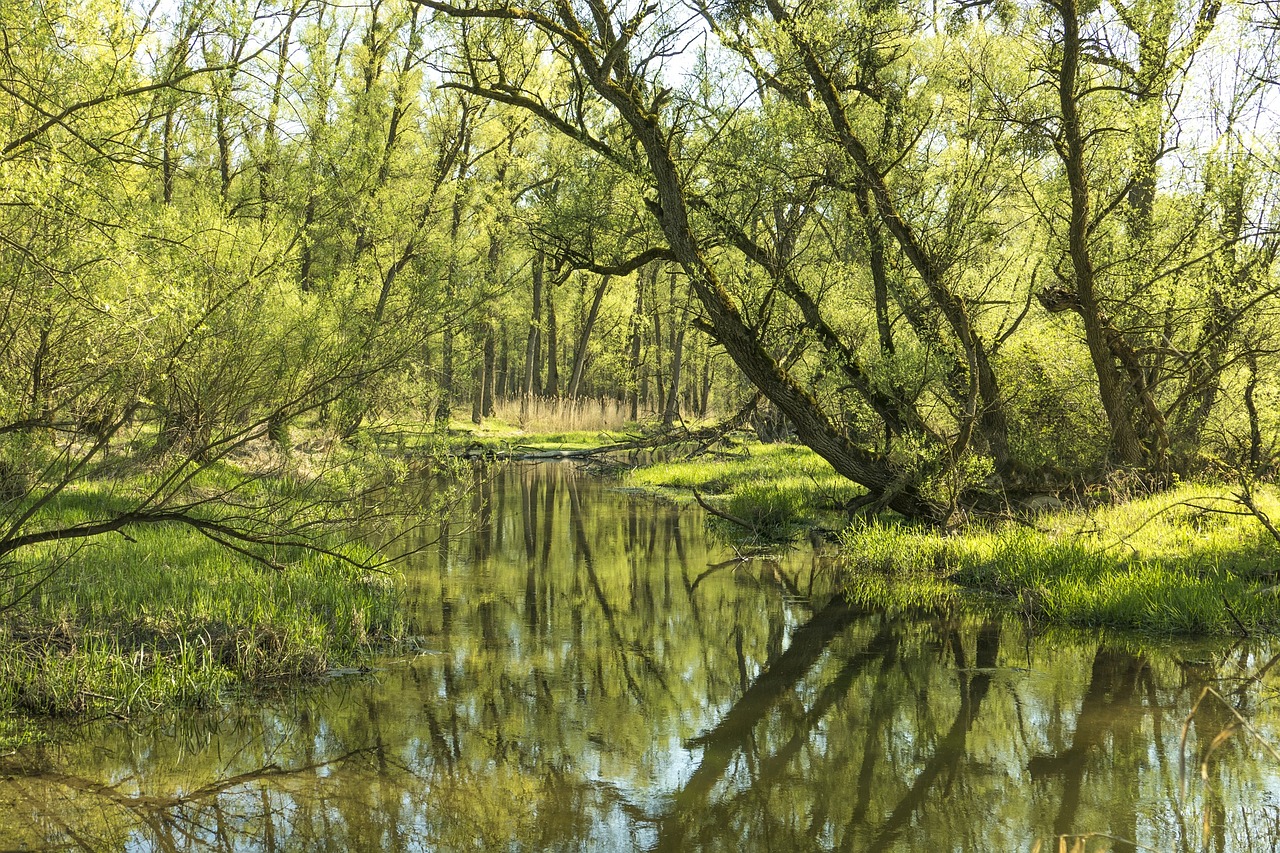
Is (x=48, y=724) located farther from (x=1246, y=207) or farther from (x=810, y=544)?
(x=1246, y=207)

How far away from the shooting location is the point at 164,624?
6984mm

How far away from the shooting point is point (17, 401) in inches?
246

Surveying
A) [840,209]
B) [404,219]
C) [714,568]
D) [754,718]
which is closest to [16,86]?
[754,718]

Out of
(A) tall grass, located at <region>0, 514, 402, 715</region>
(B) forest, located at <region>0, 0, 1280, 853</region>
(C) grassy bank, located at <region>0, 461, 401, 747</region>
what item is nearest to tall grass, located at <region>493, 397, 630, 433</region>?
(B) forest, located at <region>0, 0, 1280, 853</region>

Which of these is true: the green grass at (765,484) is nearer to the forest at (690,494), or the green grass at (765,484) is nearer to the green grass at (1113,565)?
the forest at (690,494)

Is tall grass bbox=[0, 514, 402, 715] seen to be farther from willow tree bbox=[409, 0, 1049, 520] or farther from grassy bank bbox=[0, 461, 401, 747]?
willow tree bbox=[409, 0, 1049, 520]

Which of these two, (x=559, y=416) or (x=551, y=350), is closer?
(x=559, y=416)

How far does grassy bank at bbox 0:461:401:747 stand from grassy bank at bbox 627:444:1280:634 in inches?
204

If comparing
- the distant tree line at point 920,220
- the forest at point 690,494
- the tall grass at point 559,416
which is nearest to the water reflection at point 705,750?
the forest at point 690,494

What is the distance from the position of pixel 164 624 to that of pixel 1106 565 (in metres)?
8.01

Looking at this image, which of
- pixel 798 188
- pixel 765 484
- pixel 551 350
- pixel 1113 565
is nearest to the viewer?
pixel 1113 565

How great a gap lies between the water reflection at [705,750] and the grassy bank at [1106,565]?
0.50 meters

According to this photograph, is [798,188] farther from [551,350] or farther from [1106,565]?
[551,350]

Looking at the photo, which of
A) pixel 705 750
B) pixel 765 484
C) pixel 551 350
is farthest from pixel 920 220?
pixel 551 350
